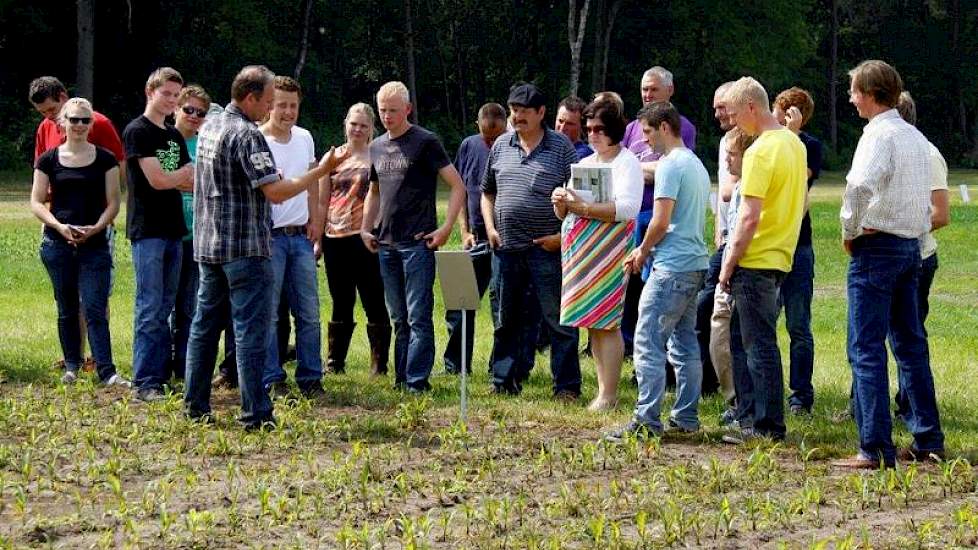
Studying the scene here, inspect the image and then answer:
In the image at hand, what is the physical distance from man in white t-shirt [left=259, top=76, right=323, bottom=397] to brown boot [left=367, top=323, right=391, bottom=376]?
2.86ft

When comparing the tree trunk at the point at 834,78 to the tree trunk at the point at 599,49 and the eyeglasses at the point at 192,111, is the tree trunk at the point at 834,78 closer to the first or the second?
the tree trunk at the point at 599,49

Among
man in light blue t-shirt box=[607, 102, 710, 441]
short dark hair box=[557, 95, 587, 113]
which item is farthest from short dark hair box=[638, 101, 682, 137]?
short dark hair box=[557, 95, 587, 113]

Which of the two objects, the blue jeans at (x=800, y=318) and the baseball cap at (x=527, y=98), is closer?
the blue jeans at (x=800, y=318)

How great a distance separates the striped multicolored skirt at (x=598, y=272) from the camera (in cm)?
890

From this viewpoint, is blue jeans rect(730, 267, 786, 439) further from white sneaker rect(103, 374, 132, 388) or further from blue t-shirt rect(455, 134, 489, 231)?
white sneaker rect(103, 374, 132, 388)

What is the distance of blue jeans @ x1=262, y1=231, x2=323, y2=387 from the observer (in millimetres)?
9352

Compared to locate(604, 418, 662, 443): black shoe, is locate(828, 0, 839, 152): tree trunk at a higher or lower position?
higher

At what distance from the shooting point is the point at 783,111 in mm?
8961

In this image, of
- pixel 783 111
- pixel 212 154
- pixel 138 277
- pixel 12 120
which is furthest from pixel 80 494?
pixel 12 120

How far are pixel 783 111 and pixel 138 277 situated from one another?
408 cm

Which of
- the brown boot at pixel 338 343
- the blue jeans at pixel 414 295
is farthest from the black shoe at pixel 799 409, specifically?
the brown boot at pixel 338 343

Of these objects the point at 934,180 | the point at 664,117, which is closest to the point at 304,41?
the point at 664,117

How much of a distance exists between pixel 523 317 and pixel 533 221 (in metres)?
0.69

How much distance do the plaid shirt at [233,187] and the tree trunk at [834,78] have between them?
198ft
